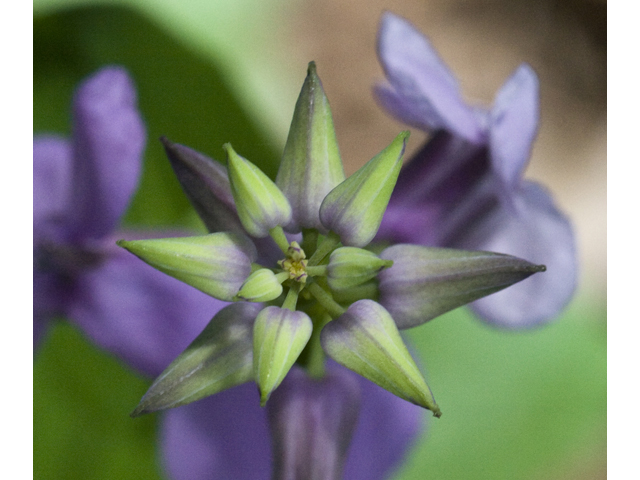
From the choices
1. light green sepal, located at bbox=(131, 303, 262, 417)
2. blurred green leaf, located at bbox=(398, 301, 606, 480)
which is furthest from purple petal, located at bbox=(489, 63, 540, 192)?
light green sepal, located at bbox=(131, 303, 262, 417)

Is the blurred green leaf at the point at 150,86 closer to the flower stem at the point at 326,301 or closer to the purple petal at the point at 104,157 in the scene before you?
the purple petal at the point at 104,157

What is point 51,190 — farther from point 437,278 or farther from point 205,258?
point 437,278

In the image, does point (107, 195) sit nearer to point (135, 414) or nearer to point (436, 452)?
point (135, 414)

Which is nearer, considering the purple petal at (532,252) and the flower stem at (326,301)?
the flower stem at (326,301)

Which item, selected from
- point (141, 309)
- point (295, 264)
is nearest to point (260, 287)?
point (295, 264)

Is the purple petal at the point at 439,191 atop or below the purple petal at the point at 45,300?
atop

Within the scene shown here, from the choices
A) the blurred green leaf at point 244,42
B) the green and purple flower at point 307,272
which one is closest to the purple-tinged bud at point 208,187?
the green and purple flower at point 307,272

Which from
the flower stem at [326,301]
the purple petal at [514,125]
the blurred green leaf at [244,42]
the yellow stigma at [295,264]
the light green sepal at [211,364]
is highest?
the blurred green leaf at [244,42]

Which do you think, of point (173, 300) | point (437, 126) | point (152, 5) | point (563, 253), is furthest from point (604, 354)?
point (152, 5)
